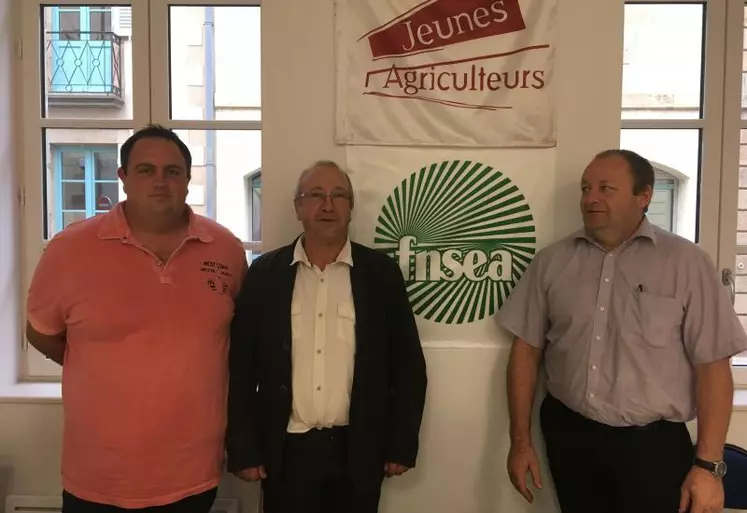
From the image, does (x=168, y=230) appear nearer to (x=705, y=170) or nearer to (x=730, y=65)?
(x=705, y=170)

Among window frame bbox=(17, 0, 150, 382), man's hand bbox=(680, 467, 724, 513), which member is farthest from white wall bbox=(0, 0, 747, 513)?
window frame bbox=(17, 0, 150, 382)

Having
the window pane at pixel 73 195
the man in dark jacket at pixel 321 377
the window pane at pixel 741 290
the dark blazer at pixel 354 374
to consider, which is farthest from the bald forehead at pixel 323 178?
the window pane at pixel 741 290

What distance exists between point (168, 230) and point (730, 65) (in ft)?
7.62

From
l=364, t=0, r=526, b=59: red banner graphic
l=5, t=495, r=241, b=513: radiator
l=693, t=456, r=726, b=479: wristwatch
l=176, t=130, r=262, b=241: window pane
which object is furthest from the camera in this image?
l=176, t=130, r=262, b=241: window pane

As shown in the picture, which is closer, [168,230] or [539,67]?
[168,230]

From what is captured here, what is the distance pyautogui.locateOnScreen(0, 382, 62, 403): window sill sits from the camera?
7.52ft

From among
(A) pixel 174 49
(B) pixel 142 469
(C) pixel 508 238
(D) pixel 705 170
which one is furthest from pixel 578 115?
(B) pixel 142 469

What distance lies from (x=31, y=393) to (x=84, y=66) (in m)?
1.42

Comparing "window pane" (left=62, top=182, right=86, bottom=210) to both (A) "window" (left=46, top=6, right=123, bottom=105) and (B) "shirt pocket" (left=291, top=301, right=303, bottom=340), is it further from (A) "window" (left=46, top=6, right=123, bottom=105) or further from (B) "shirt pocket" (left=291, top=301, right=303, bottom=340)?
(B) "shirt pocket" (left=291, top=301, right=303, bottom=340)

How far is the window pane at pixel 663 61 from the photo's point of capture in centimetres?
247

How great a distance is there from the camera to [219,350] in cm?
170

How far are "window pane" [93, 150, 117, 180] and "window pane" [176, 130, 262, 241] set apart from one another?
0.33 m

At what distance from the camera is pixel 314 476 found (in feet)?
5.67

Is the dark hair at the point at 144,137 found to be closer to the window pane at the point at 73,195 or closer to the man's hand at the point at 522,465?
the window pane at the point at 73,195
